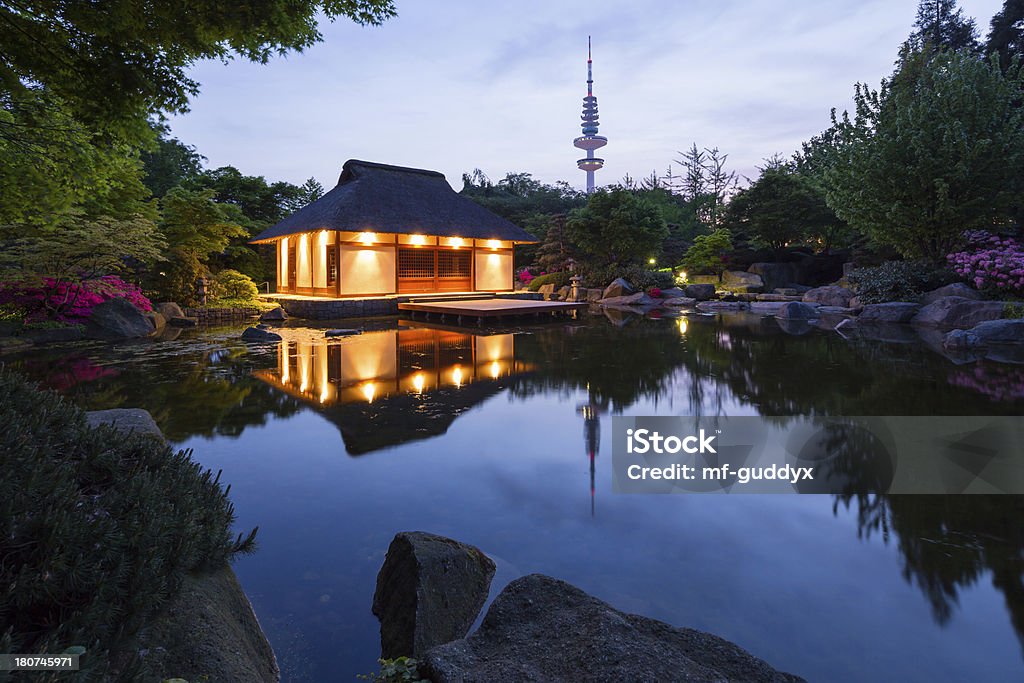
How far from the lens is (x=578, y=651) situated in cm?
185

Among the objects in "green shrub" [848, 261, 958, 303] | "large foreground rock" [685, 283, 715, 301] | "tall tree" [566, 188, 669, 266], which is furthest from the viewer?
"tall tree" [566, 188, 669, 266]

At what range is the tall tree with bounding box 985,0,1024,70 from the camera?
75.1ft

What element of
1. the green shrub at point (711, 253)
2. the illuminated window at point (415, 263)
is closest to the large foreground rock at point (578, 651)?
the illuminated window at point (415, 263)

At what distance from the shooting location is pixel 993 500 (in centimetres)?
388

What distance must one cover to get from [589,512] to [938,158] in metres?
18.6

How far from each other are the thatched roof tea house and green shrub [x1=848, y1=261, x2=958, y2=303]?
517 inches

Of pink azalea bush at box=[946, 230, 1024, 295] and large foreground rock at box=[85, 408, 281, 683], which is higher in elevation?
pink azalea bush at box=[946, 230, 1024, 295]

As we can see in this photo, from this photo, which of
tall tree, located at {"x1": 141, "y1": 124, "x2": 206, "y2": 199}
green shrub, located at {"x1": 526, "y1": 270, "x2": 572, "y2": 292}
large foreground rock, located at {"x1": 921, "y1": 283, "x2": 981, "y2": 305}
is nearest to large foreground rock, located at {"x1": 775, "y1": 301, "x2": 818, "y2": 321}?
large foreground rock, located at {"x1": 921, "y1": 283, "x2": 981, "y2": 305}

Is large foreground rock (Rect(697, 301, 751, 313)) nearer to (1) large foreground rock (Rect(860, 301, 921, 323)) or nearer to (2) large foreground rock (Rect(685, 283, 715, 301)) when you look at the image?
(2) large foreground rock (Rect(685, 283, 715, 301))

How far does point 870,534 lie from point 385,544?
3.03 metres

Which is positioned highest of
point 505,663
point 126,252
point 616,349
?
point 126,252

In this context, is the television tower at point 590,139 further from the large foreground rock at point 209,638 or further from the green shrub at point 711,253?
the large foreground rock at point 209,638

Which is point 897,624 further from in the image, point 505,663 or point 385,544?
point 385,544

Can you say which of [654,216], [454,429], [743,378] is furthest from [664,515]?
[654,216]
